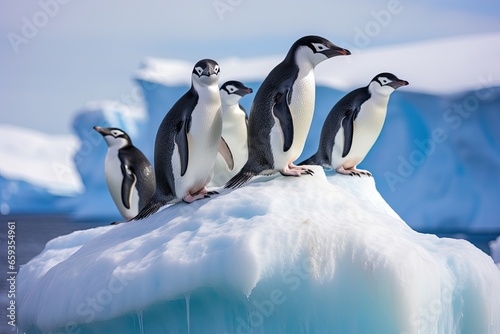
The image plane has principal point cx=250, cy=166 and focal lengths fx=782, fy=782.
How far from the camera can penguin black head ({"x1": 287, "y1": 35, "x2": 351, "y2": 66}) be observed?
4.81m

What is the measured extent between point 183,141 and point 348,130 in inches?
79.9

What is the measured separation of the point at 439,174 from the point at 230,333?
1328 centimetres

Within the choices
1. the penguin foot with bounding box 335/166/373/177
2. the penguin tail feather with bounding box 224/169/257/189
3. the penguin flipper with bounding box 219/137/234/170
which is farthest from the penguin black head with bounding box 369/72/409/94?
the penguin tail feather with bounding box 224/169/257/189

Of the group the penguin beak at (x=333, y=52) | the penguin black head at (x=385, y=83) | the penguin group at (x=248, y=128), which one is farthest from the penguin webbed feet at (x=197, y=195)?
the penguin black head at (x=385, y=83)

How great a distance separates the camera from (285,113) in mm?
4664

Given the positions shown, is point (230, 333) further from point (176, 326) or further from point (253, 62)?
point (253, 62)

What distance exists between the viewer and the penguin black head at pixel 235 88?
607 centimetres

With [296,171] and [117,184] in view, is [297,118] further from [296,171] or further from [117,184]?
[117,184]

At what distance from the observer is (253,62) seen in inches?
787

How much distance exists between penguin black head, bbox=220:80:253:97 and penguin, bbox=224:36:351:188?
1.15 meters

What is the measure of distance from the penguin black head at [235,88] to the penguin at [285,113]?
1.15m
